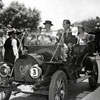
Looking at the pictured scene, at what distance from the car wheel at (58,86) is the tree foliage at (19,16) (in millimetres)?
28167

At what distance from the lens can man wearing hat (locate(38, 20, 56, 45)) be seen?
7.07 meters

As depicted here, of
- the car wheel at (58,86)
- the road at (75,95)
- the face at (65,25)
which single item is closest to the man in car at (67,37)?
the face at (65,25)

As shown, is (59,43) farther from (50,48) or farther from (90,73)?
(90,73)

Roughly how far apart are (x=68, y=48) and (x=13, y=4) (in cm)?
3059

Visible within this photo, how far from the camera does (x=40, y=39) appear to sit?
287 inches

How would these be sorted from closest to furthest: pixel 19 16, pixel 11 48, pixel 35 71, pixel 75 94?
pixel 35 71, pixel 11 48, pixel 75 94, pixel 19 16

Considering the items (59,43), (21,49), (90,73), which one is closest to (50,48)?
(59,43)

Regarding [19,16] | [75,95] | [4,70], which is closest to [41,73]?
[4,70]

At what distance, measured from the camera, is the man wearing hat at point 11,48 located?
687cm

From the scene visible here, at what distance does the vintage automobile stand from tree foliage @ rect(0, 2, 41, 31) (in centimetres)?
2764

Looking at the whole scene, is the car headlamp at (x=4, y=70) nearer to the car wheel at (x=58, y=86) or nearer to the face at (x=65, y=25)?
the car wheel at (x=58, y=86)

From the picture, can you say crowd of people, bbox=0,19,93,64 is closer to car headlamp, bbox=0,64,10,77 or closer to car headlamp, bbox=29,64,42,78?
car headlamp, bbox=0,64,10,77

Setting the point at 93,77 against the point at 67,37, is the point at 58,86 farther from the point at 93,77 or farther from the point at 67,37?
the point at 93,77

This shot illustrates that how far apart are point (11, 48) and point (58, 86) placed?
1.64m
